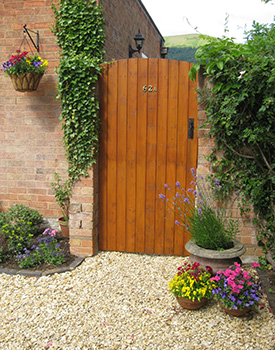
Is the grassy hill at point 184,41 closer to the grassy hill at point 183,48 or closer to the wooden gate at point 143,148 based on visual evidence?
the grassy hill at point 183,48

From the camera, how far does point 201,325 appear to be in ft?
9.76

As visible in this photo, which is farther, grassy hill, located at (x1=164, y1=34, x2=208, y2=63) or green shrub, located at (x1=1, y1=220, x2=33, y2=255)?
grassy hill, located at (x1=164, y1=34, x2=208, y2=63)

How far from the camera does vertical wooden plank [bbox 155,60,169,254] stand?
4191 millimetres

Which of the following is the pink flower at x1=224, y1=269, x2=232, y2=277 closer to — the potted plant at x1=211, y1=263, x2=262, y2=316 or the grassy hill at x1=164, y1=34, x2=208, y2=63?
the potted plant at x1=211, y1=263, x2=262, y2=316

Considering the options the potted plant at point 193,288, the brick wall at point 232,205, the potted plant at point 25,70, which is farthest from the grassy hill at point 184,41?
the potted plant at point 193,288

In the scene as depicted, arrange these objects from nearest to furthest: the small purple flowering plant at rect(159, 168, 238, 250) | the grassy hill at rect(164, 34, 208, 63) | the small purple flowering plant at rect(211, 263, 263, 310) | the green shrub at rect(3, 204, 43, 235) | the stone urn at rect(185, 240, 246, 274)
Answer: the small purple flowering plant at rect(211, 263, 263, 310)
the stone urn at rect(185, 240, 246, 274)
the small purple flowering plant at rect(159, 168, 238, 250)
the green shrub at rect(3, 204, 43, 235)
the grassy hill at rect(164, 34, 208, 63)

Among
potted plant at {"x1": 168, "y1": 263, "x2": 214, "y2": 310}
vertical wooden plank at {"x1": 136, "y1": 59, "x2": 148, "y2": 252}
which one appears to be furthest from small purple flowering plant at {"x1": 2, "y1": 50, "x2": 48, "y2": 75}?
potted plant at {"x1": 168, "y1": 263, "x2": 214, "y2": 310}

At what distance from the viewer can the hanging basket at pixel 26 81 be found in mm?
4639

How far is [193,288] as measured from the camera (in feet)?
10.1

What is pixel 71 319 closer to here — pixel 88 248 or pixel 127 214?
pixel 88 248

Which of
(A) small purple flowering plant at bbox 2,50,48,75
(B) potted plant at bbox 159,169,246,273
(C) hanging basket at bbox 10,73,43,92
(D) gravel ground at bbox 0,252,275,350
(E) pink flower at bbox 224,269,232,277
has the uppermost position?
(A) small purple flowering plant at bbox 2,50,48,75

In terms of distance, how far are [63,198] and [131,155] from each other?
130 cm

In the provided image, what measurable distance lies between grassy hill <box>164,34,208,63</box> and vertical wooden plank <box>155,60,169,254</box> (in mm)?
16862

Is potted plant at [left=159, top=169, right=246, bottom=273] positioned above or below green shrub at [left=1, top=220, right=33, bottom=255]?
above
